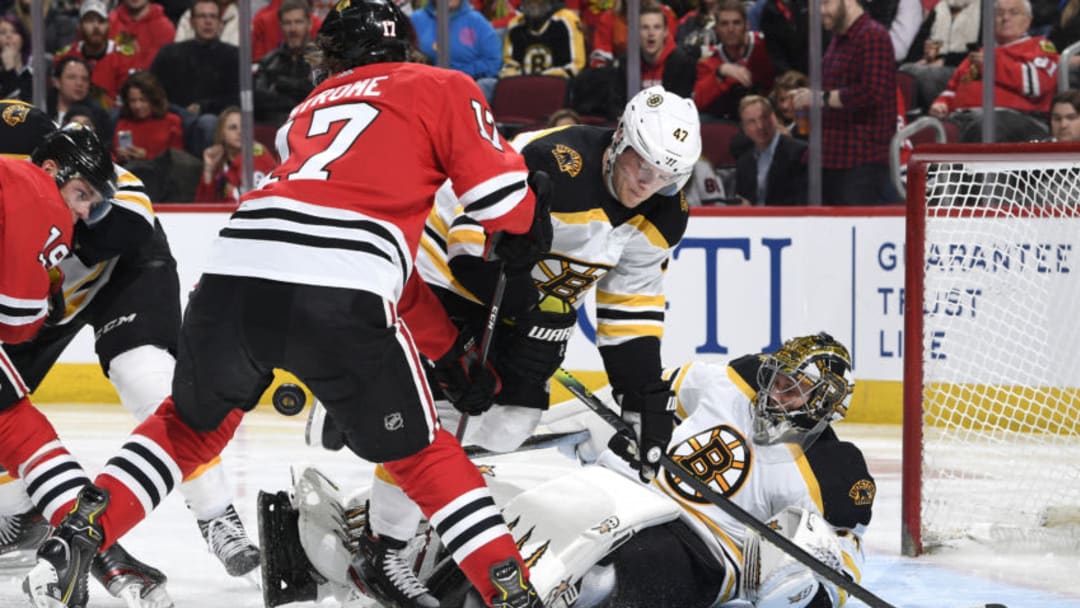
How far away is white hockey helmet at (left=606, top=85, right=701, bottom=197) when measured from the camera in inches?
116

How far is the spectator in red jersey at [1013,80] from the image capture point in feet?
17.9

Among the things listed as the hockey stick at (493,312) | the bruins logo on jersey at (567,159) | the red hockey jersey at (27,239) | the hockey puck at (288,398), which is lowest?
the hockey puck at (288,398)

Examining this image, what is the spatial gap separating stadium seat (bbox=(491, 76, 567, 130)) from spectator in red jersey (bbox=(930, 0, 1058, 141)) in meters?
1.45

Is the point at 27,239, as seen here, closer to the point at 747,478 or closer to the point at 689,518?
the point at 689,518

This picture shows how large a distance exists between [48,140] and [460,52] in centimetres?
296

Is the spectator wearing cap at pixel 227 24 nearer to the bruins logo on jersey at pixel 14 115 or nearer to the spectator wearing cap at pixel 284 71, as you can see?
the spectator wearing cap at pixel 284 71

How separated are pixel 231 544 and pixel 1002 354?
2423 mm

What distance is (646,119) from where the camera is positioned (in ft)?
9.78

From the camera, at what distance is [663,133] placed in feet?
9.72

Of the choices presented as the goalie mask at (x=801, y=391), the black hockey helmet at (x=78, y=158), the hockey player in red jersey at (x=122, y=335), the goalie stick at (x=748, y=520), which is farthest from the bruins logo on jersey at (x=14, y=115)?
the goalie mask at (x=801, y=391)

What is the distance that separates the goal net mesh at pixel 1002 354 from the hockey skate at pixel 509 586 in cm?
169

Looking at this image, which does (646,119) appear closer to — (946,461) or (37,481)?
(37,481)

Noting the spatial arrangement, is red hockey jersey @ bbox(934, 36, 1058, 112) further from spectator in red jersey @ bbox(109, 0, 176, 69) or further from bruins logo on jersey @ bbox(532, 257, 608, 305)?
spectator in red jersey @ bbox(109, 0, 176, 69)

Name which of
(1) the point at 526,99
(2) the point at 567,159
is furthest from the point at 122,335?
(1) the point at 526,99
